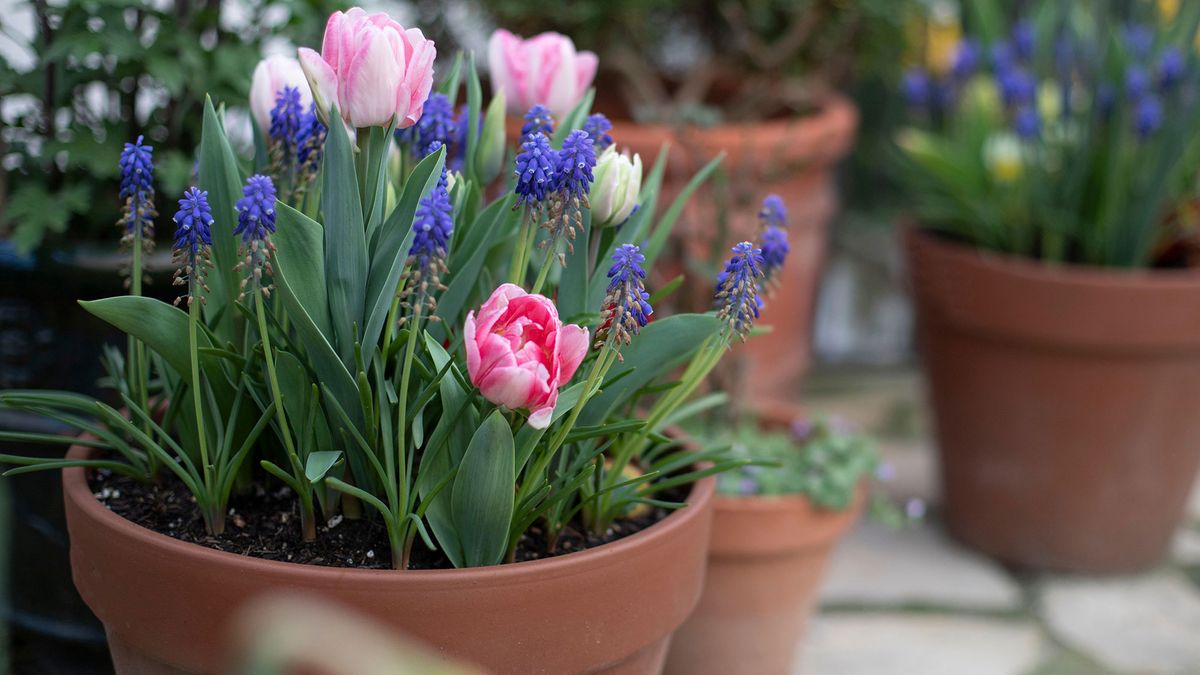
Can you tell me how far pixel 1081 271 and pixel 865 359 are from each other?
1.27 metres

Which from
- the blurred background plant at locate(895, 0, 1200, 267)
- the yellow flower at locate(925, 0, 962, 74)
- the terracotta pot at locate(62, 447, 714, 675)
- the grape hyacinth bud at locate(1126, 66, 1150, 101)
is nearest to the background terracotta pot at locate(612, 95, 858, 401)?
the blurred background plant at locate(895, 0, 1200, 267)

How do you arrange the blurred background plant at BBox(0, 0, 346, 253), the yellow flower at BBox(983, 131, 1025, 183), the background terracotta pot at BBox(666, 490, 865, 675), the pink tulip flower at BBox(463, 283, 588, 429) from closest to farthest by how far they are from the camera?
the pink tulip flower at BBox(463, 283, 588, 429) → the blurred background plant at BBox(0, 0, 346, 253) → the background terracotta pot at BBox(666, 490, 865, 675) → the yellow flower at BBox(983, 131, 1025, 183)

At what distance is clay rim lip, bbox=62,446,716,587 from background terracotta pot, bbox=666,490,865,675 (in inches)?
20.9

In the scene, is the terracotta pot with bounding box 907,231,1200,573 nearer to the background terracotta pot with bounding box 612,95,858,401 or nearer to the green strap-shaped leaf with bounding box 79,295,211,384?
the background terracotta pot with bounding box 612,95,858,401

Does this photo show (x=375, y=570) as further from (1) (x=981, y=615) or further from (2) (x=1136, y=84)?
(2) (x=1136, y=84)

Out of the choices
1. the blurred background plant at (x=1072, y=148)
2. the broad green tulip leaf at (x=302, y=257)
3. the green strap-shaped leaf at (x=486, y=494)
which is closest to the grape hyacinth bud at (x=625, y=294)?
the green strap-shaped leaf at (x=486, y=494)

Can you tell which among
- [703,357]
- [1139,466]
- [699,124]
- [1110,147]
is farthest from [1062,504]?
[703,357]

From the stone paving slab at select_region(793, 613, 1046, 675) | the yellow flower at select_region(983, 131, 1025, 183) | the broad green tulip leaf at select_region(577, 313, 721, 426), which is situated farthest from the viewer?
the yellow flower at select_region(983, 131, 1025, 183)

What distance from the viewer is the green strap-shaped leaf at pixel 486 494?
100 centimetres

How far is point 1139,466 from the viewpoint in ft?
7.12

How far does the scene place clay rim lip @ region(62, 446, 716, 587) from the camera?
96cm

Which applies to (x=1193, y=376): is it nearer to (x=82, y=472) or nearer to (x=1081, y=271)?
(x=1081, y=271)

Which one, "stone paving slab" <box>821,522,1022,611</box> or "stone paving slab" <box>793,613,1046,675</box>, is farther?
"stone paving slab" <box>821,522,1022,611</box>

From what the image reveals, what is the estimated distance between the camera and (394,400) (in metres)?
1.04
